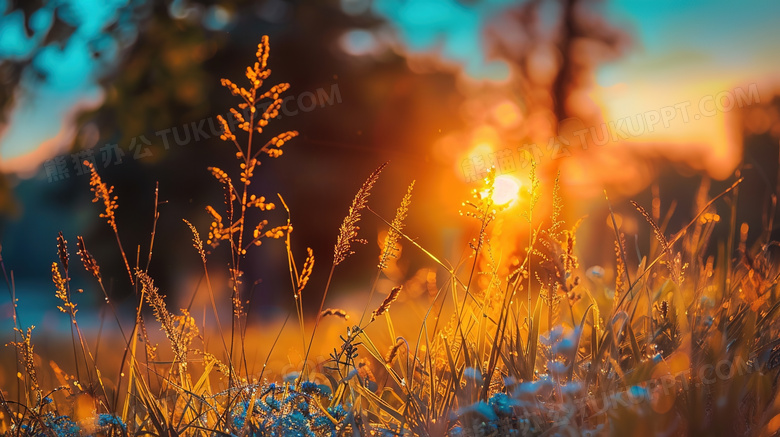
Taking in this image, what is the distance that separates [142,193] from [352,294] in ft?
8.04

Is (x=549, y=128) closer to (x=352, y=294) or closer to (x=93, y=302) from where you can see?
(x=352, y=294)

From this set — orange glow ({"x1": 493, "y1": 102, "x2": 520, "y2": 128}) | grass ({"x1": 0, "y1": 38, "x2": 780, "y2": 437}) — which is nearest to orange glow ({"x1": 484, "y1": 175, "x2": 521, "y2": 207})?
grass ({"x1": 0, "y1": 38, "x2": 780, "y2": 437})

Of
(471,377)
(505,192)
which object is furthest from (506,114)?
(471,377)

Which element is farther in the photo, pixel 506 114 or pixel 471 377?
pixel 506 114

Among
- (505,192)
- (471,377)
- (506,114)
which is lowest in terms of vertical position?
(471,377)

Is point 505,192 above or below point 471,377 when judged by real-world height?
above

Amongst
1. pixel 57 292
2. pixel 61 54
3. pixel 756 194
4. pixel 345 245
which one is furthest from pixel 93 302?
pixel 756 194

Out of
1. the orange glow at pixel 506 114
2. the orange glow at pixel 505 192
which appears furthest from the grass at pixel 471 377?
the orange glow at pixel 506 114

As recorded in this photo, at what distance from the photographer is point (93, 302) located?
6.21m

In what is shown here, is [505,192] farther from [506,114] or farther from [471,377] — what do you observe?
[506,114]

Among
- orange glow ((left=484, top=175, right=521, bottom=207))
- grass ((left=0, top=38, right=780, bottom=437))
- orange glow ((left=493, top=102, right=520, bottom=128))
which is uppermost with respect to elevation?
orange glow ((left=493, top=102, right=520, bottom=128))

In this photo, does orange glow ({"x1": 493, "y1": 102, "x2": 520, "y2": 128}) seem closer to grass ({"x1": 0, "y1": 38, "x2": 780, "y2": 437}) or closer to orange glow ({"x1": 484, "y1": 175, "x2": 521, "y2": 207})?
grass ({"x1": 0, "y1": 38, "x2": 780, "y2": 437})

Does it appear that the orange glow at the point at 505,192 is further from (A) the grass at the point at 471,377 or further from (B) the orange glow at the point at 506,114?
(B) the orange glow at the point at 506,114

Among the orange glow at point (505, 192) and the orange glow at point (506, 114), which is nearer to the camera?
the orange glow at point (505, 192)
